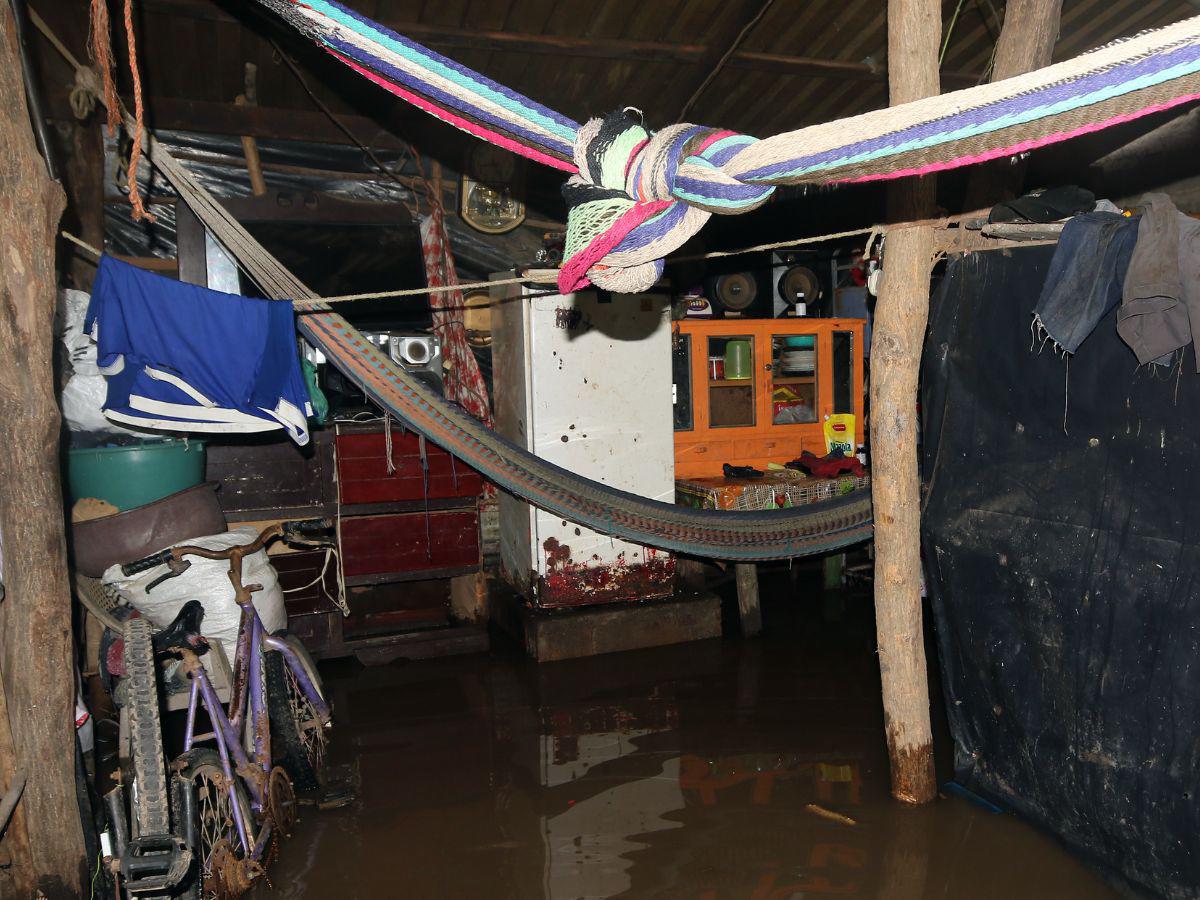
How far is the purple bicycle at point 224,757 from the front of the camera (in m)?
1.81

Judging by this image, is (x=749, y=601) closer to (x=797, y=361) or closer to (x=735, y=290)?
(x=797, y=361)

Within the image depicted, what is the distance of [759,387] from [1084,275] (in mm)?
2703

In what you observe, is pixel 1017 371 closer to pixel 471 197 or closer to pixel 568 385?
pixel 568 385

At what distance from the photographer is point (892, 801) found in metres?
2.55

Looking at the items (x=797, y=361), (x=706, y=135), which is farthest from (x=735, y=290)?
(x=706, y=135)

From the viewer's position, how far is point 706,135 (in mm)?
1301

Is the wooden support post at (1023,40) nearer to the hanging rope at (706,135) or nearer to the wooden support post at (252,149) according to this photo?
the hanging rope at (706,135)

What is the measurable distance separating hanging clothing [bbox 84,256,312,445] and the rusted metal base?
5.12 feet

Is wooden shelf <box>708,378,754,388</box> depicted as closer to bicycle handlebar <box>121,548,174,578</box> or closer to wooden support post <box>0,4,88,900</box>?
bicycle handlebar <box>121,548,174,578</box>

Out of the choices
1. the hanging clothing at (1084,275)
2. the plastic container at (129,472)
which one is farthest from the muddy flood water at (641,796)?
the hanging clothing at (1084,275)

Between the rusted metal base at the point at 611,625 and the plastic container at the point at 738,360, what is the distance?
126 centimetres

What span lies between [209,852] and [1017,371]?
8.06ft

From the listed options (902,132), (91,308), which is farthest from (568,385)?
(902,132)

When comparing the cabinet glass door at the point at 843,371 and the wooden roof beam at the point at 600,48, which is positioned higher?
the wooden roof beam at the point at 600,48
